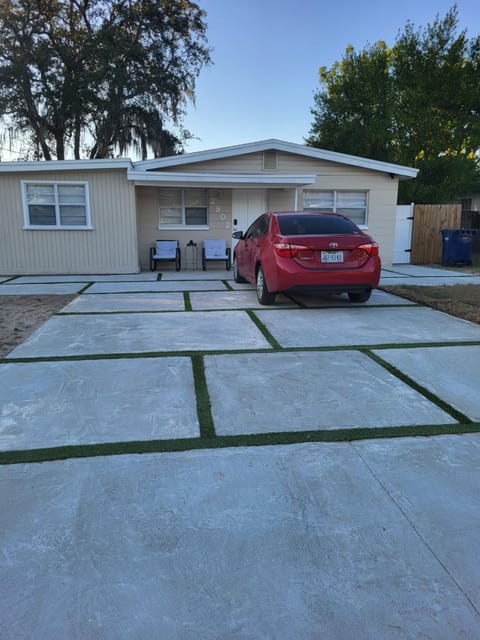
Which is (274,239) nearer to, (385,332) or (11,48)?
(385,332)

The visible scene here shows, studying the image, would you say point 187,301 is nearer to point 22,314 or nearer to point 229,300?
point 229,300

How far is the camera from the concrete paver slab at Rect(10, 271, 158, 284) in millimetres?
10867

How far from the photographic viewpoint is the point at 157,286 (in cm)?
980

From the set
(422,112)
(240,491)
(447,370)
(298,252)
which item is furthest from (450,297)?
(422,112)

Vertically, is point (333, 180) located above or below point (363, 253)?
above

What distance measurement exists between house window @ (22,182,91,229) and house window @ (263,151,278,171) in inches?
193

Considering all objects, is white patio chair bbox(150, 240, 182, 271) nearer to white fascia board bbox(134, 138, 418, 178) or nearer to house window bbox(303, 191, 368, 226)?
white fascia board bbox(134, 138, 418, 178)

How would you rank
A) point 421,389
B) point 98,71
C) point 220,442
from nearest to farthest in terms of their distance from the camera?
1. point 220,442
2. point 421,389
3. point 98,71

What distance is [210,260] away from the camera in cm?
1305

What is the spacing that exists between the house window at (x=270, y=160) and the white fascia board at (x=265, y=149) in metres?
0.19

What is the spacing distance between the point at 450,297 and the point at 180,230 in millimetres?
7735

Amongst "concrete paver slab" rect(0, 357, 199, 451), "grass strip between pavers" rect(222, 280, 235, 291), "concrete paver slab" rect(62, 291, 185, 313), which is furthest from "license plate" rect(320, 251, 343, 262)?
"grass strip between pavers" rect(222, 280, 235, 291)

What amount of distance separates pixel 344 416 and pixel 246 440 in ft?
2.58

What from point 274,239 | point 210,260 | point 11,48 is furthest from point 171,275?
point 11,48
